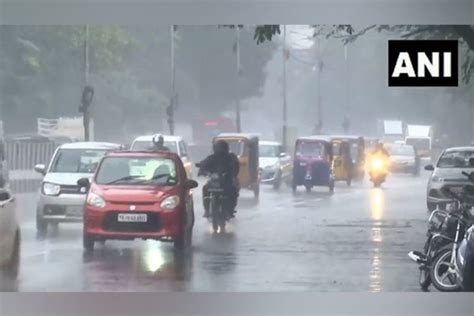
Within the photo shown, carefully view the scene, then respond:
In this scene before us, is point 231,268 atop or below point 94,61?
below

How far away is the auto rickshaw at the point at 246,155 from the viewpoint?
1290 cm

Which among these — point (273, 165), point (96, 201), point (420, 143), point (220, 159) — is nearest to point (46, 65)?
point (96, 201)

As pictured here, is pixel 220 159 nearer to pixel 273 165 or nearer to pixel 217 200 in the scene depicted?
pixel 217 200

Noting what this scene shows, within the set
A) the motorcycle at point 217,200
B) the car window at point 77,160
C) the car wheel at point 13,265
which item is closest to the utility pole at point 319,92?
the motorcycle at point 217,200

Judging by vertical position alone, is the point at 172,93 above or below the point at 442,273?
above

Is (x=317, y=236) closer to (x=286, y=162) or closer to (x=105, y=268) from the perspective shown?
(x=286, y=162)

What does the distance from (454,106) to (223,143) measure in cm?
257

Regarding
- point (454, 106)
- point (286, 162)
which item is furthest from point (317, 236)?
point (454, 106)

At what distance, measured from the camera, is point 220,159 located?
507 inches

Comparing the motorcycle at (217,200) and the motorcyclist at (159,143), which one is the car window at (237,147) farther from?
the motorcyclist at (159,143)

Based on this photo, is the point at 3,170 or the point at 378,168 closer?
the point at 3,170

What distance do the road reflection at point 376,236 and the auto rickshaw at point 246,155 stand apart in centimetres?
130

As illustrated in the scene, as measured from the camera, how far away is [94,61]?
42.1 feet

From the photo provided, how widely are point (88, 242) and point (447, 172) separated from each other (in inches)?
159
